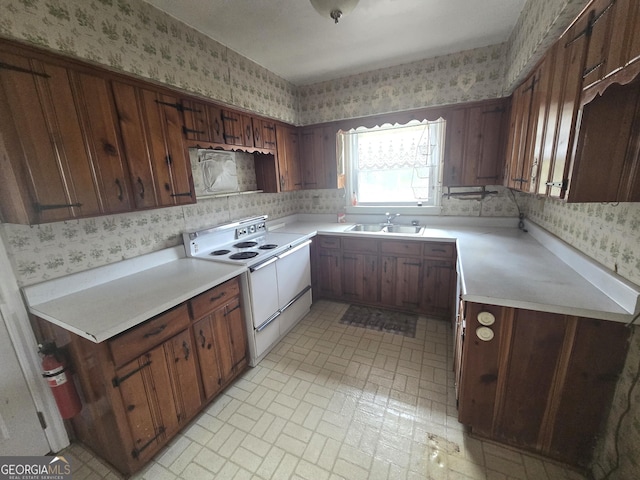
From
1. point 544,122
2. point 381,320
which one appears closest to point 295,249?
point 381,320

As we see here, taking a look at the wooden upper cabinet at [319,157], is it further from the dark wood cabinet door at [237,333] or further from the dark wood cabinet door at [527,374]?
the dark wood cabinet door at [527,374]

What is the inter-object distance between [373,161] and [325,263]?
1.45m

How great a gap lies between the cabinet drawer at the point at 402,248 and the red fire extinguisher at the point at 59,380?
2.55 m

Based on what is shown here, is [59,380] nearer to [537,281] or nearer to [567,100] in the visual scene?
[537,281]

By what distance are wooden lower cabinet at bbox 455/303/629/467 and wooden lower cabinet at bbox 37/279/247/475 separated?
1.58 meters

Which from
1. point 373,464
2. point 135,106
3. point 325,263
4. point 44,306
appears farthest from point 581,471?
point 135,106

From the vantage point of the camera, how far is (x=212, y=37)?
2133 millimetres

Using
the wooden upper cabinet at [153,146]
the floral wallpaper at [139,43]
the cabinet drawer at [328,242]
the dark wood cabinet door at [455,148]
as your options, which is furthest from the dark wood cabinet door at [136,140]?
the dark wood cabinet door at [455,148]

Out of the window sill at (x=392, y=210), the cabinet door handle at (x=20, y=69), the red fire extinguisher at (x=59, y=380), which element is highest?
the cabinet door handle at (x=20, y=69)

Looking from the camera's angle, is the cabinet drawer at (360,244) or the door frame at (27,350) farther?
the cabinet drawer at (360,244)

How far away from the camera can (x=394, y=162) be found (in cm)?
322

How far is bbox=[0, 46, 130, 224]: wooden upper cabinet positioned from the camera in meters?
1.14

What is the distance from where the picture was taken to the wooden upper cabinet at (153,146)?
154 cm

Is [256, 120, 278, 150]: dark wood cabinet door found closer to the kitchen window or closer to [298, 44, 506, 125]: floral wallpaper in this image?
[298, 44, 506, 125]: floral wallpaper
